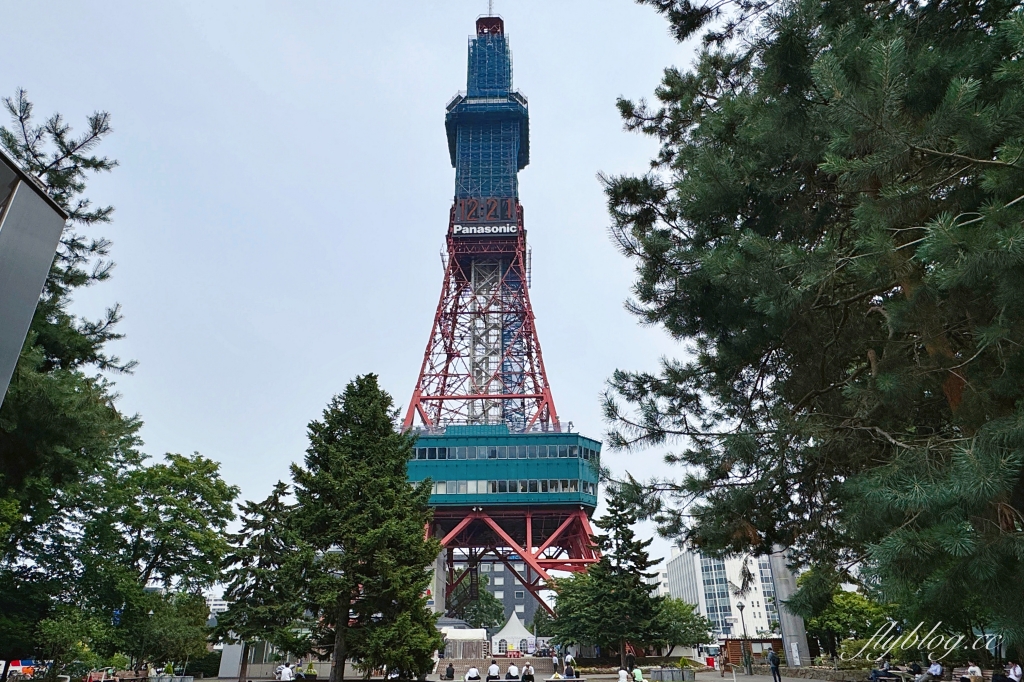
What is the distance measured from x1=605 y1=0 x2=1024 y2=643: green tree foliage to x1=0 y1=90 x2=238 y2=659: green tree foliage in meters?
11.6

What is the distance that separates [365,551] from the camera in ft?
63.4

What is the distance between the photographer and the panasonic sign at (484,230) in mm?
75075

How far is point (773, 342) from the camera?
26.1ft

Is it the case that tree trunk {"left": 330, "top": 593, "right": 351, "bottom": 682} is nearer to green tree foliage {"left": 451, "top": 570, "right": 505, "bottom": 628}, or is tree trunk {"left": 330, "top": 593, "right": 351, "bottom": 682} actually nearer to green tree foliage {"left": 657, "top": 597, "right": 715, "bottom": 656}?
green tree foliage {"left": 657, "top": 597, "right": 715, "bottom": 656}

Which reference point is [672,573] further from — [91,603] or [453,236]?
[91,603]

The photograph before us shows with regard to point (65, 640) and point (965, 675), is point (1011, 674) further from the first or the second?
point (65, 640)

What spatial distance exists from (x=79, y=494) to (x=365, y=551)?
975 cm

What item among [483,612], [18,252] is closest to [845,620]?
[18,252]

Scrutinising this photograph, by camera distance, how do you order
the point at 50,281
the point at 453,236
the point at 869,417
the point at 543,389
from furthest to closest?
the point at 453,236
the point at 543,389
the point at 50,281
the point at 869,417

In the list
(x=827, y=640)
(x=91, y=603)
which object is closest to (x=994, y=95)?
(x=91, y=603)

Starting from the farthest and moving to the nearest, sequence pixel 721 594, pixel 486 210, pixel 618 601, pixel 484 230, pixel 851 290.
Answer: pixel 721 594, pixel 486 210, pixel 484 230, pixel 618 601, pixel 851 290

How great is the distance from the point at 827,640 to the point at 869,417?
49.7 m

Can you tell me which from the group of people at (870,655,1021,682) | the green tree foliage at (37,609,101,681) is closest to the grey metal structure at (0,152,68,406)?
the group of people at (870,655,1021,682)

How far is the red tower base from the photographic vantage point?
53.0m
